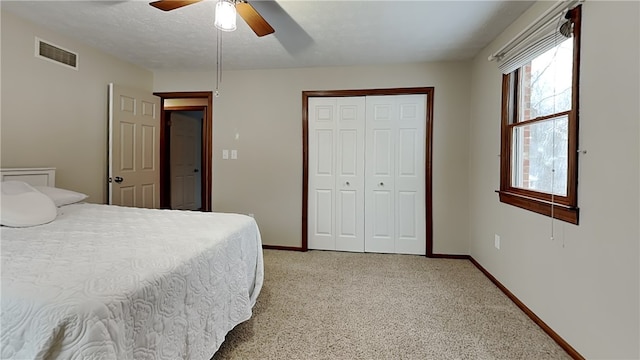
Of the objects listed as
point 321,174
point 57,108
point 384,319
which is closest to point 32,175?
point 57,108

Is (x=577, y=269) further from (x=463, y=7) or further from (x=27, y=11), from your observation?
(x=27, y=11)

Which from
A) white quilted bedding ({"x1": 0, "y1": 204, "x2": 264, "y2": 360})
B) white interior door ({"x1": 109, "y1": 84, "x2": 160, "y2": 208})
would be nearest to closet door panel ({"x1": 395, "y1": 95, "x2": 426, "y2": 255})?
white quilted bedding ({"x1": 0, "y1": 204, "x2": 264, "y2": 360})

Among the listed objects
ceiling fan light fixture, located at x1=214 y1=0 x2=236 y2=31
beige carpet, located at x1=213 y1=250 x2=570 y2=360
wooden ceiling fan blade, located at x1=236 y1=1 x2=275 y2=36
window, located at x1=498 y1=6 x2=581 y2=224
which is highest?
wooden ceiling fan blade, located at x1=236 y1=1 x2=275 y2=36

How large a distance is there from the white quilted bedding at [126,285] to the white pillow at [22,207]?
0.27ft

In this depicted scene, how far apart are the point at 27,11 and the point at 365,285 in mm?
3530

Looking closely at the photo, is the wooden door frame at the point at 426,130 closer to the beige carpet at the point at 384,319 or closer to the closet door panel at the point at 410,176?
the closet door panel at the point at 410,176

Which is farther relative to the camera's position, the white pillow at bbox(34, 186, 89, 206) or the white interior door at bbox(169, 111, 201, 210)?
the white interior door at bbox(169, 111, 201, 210)

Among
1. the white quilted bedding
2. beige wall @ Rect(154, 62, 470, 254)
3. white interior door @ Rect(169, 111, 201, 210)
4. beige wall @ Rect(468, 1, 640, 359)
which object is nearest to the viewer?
the white quilted bedding

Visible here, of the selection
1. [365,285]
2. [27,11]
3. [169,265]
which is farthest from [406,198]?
[27,11]

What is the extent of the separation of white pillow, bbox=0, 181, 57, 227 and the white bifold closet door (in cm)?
242

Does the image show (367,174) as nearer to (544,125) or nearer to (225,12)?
(544,125)

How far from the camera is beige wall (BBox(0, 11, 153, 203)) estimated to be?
2393mm

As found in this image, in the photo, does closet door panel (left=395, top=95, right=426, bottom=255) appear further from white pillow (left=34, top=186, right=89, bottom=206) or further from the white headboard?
the white headboard

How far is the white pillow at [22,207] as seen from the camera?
5.72 ft
